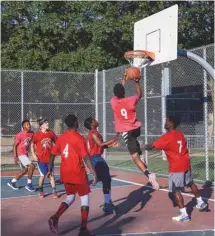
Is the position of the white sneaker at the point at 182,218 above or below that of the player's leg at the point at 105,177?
below

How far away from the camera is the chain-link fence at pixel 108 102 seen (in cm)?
1703

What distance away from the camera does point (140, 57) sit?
9.95m

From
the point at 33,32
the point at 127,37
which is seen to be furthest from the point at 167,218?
the point at 33,32

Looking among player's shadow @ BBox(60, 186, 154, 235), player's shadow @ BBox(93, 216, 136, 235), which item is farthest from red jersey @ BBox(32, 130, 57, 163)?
player's shadow @ BBox(93, 216, 136, 235)

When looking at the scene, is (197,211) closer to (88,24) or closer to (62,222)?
(62,222)

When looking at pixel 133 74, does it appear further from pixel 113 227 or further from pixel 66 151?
pixel 113 227

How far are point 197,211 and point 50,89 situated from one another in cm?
1182

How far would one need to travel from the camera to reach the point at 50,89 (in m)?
20.3

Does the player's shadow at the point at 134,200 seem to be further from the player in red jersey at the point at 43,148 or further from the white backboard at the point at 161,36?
the white backboard at the point at 161,36

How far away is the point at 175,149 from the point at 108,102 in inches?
375

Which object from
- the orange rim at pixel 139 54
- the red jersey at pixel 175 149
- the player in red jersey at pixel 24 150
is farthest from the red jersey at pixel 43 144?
the red jersey at pixel 175 149

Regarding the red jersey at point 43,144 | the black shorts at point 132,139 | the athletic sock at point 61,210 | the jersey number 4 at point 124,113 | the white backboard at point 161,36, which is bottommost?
the athletic sock at point 61,210

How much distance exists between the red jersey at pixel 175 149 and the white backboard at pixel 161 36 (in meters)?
1.62

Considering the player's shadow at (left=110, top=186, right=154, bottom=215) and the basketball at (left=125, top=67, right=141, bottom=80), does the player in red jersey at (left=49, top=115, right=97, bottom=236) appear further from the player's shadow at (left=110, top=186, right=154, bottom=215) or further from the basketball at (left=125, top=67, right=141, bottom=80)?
the player's shadow at (left=110, top=186, right=154, bottom=215)
